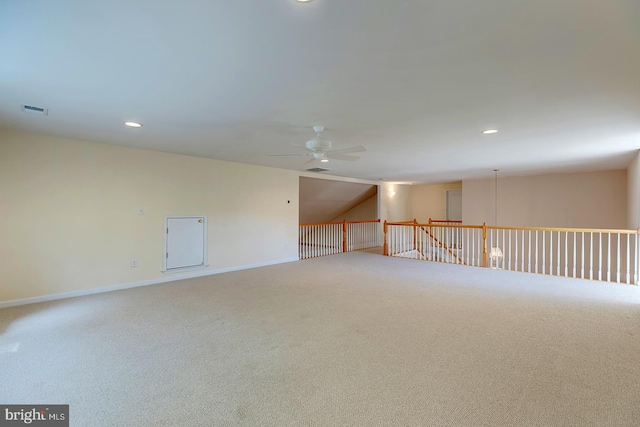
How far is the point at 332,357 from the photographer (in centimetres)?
243

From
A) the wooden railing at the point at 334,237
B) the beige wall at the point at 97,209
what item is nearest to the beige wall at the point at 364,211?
the wooden railing at the point at 334,237

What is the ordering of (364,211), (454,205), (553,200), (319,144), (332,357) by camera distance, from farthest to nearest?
(364,211) < (454,205) < (553,200) < (319,144) < (332,357)

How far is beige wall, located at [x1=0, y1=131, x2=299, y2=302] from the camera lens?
3.76m

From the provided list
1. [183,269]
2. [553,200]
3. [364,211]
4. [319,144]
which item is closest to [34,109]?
[319,144]

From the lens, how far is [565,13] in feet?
4.78

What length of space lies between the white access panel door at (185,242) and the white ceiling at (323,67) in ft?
6.17

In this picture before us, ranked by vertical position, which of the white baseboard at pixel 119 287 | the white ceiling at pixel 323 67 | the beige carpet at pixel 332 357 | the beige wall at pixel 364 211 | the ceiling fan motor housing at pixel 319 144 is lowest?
the beige carpet at pixel 332 357

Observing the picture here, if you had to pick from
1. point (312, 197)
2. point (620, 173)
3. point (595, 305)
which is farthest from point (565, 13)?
point (620, 173)

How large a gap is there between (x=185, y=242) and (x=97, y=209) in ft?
4.73

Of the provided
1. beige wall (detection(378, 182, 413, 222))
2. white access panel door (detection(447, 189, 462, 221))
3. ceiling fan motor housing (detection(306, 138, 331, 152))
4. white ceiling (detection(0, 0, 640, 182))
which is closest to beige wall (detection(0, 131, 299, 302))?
white ceiling (detection(0, 0, 640, 182))

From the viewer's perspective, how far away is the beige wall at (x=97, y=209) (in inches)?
148

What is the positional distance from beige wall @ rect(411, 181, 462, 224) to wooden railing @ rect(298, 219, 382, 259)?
104 inches

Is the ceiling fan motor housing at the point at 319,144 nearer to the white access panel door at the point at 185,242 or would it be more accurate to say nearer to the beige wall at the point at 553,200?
the white access panel door at the point at 185,242

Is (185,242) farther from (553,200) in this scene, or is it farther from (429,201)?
(553,200)
